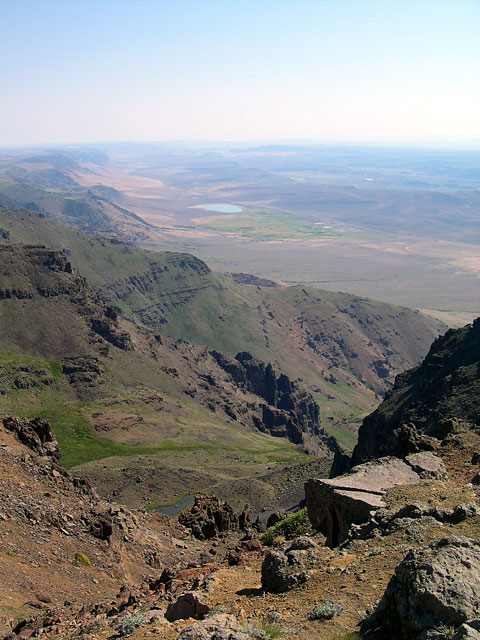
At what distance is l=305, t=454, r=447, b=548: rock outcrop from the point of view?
21.8 meters

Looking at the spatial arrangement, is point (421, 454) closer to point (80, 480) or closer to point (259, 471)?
point (80, 480)

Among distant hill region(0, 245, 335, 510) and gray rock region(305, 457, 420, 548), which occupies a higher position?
gray rock region(305, 457, 420, 548)

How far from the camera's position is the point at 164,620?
15688mm

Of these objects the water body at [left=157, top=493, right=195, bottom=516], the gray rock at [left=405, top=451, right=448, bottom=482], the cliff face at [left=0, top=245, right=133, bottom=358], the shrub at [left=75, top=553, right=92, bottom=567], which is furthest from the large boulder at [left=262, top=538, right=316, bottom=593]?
the cliff face at [left=0, top=245, right=133, bottom=358]

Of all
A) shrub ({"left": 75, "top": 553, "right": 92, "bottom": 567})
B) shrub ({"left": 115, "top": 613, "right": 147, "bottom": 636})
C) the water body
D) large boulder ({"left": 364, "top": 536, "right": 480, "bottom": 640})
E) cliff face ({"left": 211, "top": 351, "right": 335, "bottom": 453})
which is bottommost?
cliff face ({"left": 211, "top": 351, "right": 335, "bottom": 453})

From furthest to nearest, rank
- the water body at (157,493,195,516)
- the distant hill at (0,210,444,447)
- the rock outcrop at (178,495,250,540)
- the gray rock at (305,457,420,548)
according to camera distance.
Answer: the distant hill at (0,210,444,447), the water body at (157,493,195,516), the rock outcrop at (178,495,250,540), the gray rock at (305,457,420,548)

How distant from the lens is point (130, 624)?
51.3 feet

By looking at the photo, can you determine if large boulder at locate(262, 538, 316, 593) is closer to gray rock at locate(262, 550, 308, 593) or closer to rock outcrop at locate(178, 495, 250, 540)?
gray rock at locate(262, 550, 308, 593)

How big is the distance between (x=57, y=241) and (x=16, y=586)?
16072cm

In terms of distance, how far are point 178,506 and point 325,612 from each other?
166ft

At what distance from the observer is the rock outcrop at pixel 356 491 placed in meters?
21.8

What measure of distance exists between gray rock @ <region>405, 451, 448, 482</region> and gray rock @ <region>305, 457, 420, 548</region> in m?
0.39

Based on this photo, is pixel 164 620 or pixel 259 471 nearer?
pixel 164 620

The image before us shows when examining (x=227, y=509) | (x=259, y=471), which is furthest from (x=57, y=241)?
(x=227, y=509)
